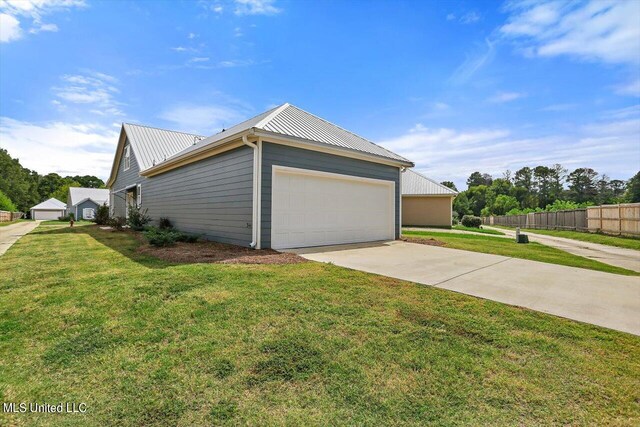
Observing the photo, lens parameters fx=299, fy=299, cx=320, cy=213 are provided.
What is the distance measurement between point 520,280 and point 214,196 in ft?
27.5

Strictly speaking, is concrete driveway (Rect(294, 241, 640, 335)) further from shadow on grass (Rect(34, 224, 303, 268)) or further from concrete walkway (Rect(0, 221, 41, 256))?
concrete walkway (Rect(0, 221, 41, 256))

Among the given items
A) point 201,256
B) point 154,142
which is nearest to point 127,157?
point 154,142

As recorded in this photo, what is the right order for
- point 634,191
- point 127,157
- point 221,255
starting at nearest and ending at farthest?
point 221,255 < point 127,157 < point 634,191

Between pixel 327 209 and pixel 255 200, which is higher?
pixel 255 200

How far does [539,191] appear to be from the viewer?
6272 centimetres

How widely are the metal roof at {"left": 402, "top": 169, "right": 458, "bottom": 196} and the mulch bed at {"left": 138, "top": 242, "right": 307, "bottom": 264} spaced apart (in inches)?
667

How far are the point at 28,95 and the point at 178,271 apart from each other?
551 inches

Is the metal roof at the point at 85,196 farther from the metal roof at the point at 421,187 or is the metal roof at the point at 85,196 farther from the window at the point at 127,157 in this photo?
the metal roof at the point at 421,187

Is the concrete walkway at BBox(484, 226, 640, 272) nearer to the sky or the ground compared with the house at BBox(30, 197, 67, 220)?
nearer to the ground

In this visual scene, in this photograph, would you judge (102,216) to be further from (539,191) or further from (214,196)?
(539,191)

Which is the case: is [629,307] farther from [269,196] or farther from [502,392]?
[269,196]

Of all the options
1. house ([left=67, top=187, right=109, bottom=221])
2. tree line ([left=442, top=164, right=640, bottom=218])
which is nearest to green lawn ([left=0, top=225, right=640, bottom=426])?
house ([left=67, top=187, right=109, bottom=221])

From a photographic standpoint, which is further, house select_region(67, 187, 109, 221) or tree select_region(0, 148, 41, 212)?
tree select_region(0, 148, 41, 212)

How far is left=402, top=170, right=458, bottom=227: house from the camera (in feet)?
70.8
